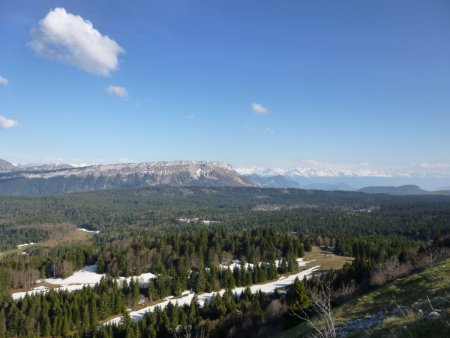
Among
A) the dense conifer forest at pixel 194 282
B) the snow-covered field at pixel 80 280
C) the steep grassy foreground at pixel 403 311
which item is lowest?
the snow-covered field at pixel 80 280

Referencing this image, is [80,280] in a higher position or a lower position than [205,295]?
lower

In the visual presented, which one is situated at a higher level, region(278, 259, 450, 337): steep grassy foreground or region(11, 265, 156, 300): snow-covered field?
region(278, 259, 450, 337): steep grassy foreground

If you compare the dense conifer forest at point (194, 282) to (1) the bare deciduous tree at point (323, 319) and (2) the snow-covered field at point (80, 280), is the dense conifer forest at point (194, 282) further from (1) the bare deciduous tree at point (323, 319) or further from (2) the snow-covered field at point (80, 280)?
(1) the bare deciduous tree at point (323, 319)

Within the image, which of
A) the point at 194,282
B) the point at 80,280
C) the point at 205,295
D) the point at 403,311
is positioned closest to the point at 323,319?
the point at 403,311

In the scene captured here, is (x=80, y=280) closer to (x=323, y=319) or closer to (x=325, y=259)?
(x=325, y=259)

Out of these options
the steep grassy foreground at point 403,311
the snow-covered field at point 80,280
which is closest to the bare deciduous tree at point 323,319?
the steep grassy foreground at point 403,311

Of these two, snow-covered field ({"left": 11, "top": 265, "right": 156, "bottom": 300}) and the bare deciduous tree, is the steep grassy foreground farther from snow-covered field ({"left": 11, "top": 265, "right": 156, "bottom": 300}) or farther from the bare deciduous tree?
snow-covered field ({"left": 11, "top": 265, "right": 156, "bottom": 300})

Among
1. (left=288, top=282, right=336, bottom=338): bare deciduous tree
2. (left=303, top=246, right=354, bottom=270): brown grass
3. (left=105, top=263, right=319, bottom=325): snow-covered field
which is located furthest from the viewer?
(left=303, top=246, right=354, bottom=270): brown grass

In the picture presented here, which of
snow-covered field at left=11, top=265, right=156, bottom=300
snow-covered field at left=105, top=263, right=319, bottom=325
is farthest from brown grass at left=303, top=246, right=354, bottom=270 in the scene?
snow-covered field at left=11, top=265, right=156, bottom=300

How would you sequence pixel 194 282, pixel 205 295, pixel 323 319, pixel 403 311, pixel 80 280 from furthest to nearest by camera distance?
pixel 80 280 → pixel 194 282 → pixel 205 295 → pixel 403 311 → pixel 323 319
